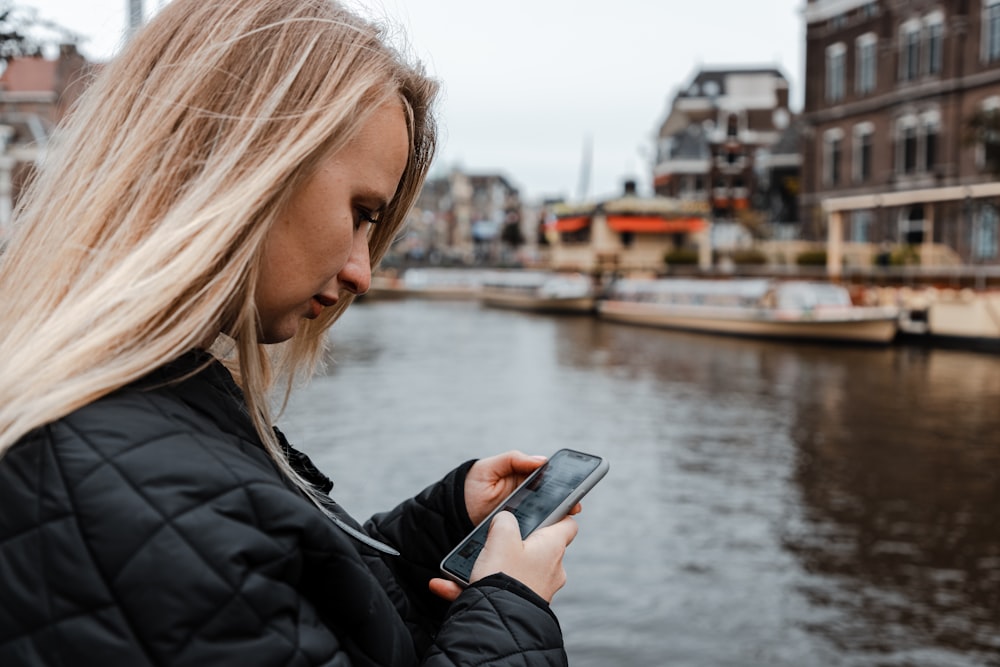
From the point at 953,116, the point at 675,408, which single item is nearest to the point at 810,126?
the point at 953,116

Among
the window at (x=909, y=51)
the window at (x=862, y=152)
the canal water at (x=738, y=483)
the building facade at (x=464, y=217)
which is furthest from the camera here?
the building facade at (x=464, y=217)

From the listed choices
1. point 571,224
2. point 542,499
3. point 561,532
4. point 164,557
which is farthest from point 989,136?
point 571,224

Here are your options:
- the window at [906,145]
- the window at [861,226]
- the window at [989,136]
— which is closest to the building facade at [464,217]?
the window at [861,226]

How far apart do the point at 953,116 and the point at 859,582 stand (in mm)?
26274

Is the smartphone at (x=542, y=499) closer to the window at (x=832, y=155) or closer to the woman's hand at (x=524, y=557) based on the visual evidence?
the woman's hand at (x=524, y=557)

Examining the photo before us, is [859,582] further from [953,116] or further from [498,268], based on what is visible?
[498,268]

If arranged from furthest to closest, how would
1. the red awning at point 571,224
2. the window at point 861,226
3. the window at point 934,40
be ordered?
1. the red awning at point 571,224
2. the window at point 861,226
3. the window at point 934,40

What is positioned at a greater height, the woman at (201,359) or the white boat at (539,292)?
the woman at (201,359)

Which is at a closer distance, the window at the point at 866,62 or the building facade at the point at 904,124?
the building facade at the point at 904,124

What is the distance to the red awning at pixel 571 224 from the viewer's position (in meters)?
46.7

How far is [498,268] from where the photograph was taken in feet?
189

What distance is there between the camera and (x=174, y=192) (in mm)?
1031

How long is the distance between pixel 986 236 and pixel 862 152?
7187mm

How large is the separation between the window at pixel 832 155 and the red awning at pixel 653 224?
9.29 metres
